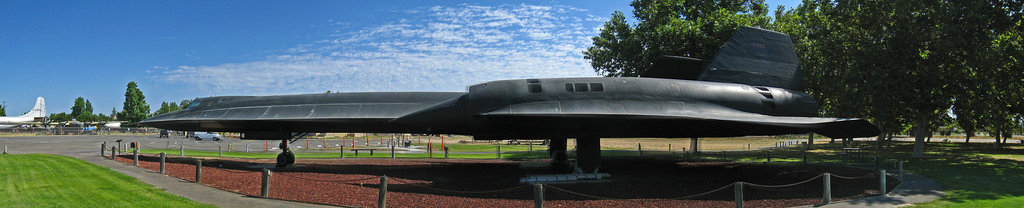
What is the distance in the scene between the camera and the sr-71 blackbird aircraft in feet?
39.3

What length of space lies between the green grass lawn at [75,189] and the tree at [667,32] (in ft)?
70.6

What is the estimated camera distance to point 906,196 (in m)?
9.97

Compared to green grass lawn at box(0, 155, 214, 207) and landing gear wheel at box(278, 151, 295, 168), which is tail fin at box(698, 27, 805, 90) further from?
green grass lawn at box(0, 155, 214, 207)

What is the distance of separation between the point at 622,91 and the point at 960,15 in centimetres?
1544

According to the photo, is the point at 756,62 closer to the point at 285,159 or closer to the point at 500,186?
the point at 500,186

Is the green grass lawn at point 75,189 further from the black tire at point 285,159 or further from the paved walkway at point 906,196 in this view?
the paved walkway at point 906,196

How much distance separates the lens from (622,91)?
12531mm

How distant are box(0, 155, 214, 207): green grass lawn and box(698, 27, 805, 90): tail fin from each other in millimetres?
13410

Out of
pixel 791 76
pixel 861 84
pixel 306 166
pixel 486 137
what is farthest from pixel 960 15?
pixel 306 166

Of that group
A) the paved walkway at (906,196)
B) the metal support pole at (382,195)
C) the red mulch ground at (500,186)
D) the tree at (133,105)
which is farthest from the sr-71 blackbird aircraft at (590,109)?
the tree at (133,105)

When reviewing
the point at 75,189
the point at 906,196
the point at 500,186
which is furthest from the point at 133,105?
the point at 906,196

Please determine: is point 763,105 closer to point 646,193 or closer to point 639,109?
point 639,109

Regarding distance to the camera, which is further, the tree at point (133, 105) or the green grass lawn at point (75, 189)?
the tree at point (133, 105)

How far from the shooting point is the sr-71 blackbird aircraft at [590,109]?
12.0 meters
